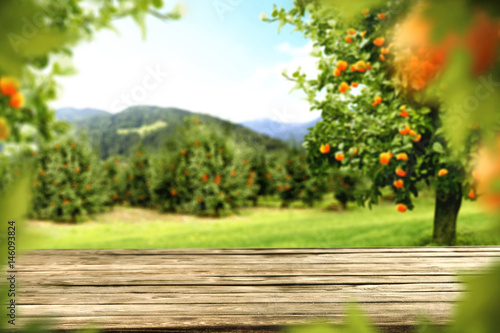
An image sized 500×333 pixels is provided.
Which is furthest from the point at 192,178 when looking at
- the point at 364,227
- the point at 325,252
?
the point at 325,252

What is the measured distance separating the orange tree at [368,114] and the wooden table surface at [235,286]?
49.7 inches

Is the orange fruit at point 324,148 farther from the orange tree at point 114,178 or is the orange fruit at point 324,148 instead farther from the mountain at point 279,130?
the orange tree at point 114,178

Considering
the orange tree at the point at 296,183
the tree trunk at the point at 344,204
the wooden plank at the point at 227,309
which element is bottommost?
the tree trunk at the point at 344,204

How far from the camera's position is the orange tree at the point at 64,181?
9.51 m

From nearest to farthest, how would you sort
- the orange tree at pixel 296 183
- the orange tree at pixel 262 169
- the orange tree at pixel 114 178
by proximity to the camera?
the orange tree at pixel 296 183
the orange tree at pixel 114 178
the orange tree at pixel 262 169

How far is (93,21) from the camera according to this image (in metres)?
1.19

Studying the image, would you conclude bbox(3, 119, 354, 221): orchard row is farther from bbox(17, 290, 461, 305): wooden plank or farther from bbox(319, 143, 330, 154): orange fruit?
bbox(17, 290, 461, 305): wooden plank

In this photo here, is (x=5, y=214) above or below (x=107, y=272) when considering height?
above

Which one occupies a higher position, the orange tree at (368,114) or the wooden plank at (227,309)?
the orange tree at (368,114)

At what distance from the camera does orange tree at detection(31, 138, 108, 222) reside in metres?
9.51

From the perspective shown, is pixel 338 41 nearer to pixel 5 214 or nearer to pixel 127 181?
pixel 5 214

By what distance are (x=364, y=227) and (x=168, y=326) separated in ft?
22.2

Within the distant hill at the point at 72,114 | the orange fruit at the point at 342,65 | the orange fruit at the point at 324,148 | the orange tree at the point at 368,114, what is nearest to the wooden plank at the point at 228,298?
the orange tree at the point at 368,114

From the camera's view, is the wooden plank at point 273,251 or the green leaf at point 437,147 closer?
the wooden plank at point 273,251
